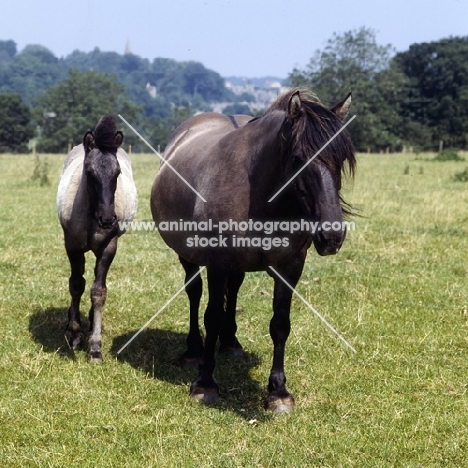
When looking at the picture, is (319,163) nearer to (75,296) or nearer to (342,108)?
(342,108)

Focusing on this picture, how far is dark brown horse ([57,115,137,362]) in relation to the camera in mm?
5527

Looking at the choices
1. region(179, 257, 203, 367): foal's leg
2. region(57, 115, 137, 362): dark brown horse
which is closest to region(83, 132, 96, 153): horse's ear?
region(57, 115, 137, 362): dark brown horse

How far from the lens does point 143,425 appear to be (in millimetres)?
4309

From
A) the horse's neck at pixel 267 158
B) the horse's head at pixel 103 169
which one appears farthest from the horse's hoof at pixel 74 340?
the horse's neck at pixel 267 158

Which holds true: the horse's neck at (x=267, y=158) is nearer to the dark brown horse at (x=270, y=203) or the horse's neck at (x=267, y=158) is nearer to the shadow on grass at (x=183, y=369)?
the dark brown horse at (x=270, y=203)

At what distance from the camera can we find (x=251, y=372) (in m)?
5.60

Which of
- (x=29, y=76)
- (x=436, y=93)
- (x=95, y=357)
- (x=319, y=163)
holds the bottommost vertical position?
(x=95, y=357)

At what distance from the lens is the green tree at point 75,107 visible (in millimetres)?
67125

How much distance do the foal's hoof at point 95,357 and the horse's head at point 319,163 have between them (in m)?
2.77

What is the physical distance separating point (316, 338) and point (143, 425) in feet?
8.23

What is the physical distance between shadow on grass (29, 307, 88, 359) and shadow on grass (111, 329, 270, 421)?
0.54 meters

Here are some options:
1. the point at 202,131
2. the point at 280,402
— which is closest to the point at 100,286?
the point at 202,131

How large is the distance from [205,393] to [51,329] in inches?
96.4

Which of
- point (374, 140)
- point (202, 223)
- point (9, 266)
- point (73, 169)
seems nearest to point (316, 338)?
point (202, 223)
